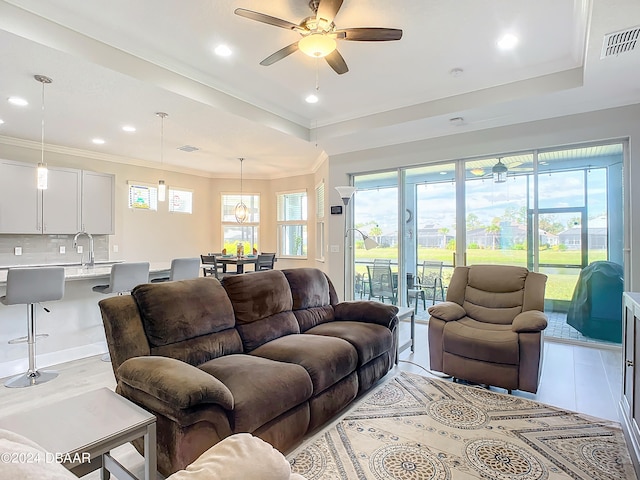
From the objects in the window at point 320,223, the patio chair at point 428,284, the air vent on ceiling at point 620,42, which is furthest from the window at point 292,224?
the air vent on ceiling at point 620,42

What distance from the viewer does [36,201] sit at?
5078 mm

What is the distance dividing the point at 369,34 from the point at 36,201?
5.15 metres

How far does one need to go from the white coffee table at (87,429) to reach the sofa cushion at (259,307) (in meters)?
1.11

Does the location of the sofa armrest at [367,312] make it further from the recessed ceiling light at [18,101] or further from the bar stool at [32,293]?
the recessed ceiling light at [18,101]

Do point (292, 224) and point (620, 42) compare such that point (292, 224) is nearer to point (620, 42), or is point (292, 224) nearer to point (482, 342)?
point (482, 342)

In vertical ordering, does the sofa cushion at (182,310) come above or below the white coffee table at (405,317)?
above

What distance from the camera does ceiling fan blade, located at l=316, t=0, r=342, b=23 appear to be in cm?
237

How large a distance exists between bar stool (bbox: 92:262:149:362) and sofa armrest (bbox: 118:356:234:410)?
6.94ft

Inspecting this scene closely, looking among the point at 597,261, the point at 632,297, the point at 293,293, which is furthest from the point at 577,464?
the point at 597,261

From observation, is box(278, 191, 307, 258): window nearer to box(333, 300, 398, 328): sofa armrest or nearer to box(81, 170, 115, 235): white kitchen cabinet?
box(81, 170, 115, 235): white kitchen cabinet

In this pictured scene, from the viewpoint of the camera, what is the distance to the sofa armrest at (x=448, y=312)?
3.33 metres

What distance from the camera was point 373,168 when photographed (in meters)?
5.75

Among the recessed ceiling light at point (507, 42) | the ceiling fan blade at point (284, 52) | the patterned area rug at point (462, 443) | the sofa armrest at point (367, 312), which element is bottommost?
the patterned area rug at point (462, 443)

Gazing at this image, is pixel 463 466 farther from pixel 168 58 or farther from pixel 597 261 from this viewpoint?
pixel 168 58
